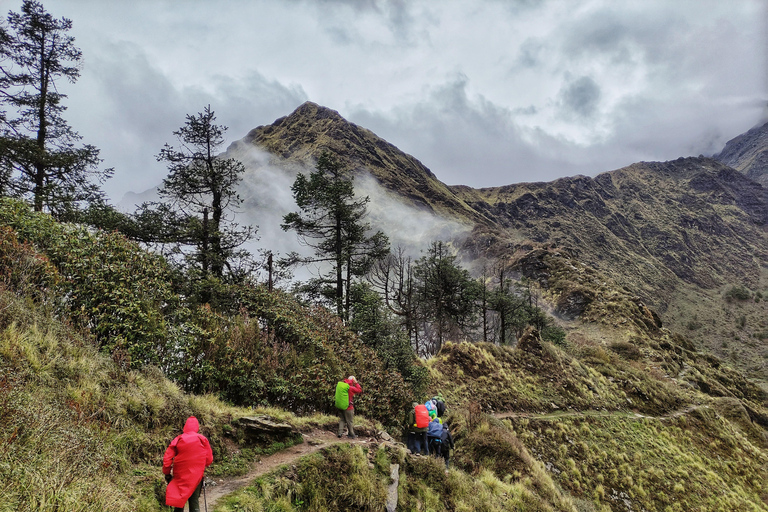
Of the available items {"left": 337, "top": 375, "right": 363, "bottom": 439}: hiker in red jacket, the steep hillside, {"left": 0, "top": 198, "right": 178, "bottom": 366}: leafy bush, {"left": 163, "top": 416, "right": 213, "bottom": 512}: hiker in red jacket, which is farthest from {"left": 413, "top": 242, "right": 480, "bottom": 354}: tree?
the steep hillside

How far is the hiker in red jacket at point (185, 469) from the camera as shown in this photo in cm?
430

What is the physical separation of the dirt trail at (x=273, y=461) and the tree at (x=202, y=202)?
887 cm

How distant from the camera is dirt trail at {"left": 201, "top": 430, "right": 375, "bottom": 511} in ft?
17.9

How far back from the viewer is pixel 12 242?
7297 millimetres

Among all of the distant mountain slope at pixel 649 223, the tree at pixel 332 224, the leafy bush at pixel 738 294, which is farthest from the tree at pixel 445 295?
the leafy bush at pixel 738 294

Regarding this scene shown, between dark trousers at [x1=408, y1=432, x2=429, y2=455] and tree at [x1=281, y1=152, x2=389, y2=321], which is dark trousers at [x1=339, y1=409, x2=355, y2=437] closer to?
dark trousers at [x1=408, y1=432, x2=429, y2=455]

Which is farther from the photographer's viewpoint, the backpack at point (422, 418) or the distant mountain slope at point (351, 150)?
the distant mountain slope at point (351, 150)

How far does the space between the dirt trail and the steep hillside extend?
2302 inches

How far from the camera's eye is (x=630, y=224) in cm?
15012

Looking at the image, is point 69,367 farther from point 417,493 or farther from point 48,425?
point 417,493

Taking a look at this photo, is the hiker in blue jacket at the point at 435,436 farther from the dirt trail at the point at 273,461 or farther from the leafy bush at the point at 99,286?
the leafy bush at the point at 99,286

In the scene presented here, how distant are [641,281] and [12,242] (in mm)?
135417

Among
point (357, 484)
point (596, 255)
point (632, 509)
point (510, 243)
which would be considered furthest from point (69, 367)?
point (596, 255)

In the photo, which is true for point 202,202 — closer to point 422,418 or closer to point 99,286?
point 99,286
